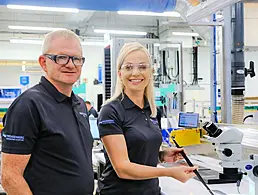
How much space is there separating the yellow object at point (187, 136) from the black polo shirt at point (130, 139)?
3.59 ft

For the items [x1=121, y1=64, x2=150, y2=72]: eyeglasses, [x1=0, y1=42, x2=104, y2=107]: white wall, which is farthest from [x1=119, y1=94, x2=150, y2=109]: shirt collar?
[x1=0, y1=42, x2=104, y2=107]: white wall

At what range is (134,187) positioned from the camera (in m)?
1.71

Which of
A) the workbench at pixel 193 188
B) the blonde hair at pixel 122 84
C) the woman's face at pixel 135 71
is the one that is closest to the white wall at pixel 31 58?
the workbench at pixel 193 188

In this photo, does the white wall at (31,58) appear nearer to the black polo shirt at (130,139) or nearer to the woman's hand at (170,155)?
the woman's hand at (170,155)

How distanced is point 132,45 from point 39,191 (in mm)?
835

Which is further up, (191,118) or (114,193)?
(191,118)

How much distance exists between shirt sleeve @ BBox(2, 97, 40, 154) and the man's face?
0.19 meters

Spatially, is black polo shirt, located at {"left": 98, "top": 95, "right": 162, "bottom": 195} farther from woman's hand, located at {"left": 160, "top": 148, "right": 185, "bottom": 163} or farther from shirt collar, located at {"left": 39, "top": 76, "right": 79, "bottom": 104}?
shirt collar, located at {"left": 39, "top": 76, "right": 79, "bottom": 104}

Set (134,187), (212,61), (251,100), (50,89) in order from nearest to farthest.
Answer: (50,89), (134,187), (212,61), (251,100)

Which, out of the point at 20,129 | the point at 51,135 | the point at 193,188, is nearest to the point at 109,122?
the point at 51,135

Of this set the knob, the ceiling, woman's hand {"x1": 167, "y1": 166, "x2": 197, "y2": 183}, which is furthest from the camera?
the ceiling

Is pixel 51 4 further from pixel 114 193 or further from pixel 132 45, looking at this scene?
pixel 114 193

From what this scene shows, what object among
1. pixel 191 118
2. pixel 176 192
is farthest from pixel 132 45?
pixel 191 118

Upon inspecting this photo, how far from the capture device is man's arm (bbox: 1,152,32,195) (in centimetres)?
127
